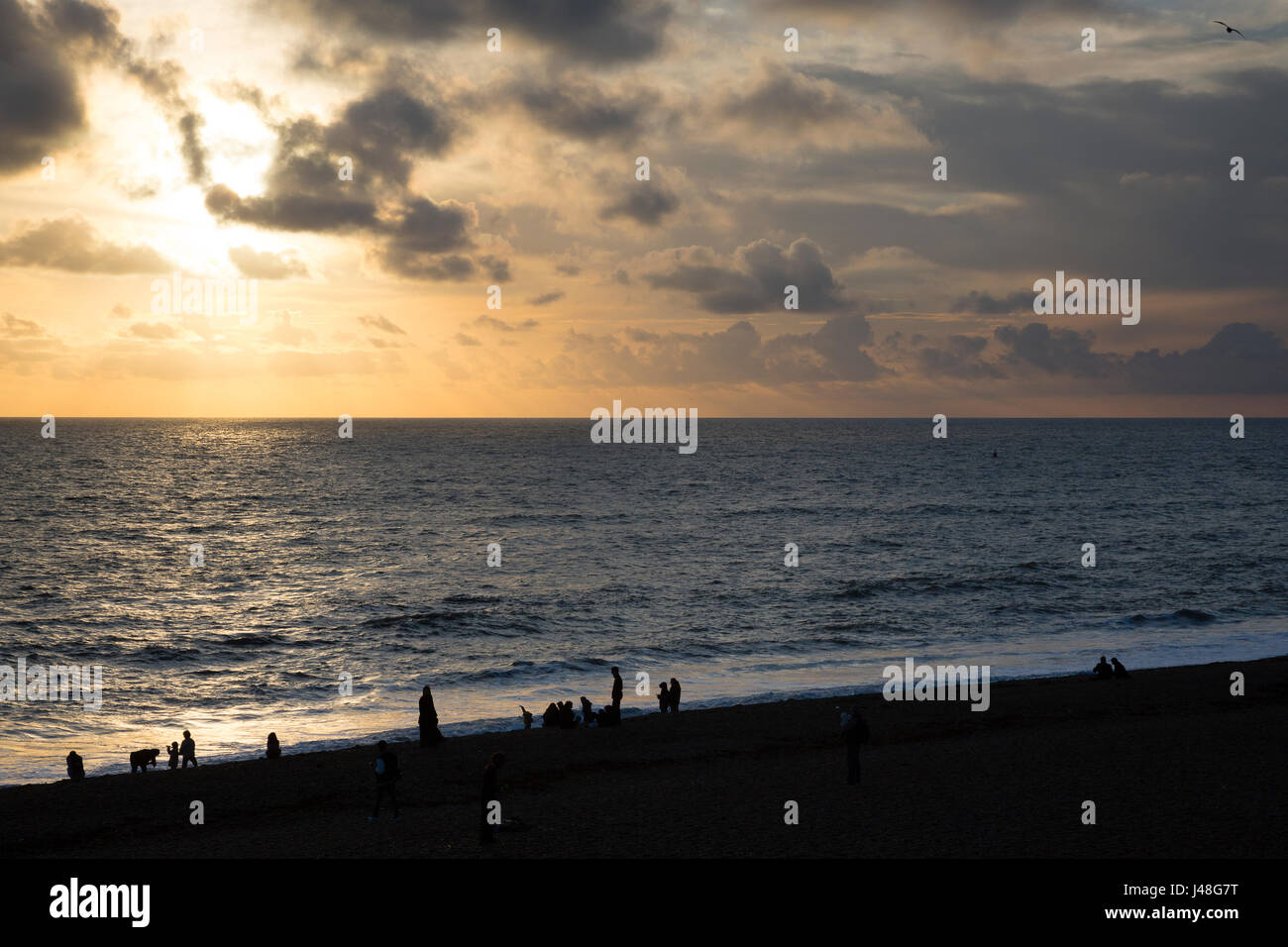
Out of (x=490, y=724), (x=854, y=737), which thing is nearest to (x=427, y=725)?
(x=490, y=724)

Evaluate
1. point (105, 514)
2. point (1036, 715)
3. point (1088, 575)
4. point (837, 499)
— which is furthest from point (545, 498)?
point (1036, 715)

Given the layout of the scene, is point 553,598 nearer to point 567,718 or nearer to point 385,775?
point 567,718

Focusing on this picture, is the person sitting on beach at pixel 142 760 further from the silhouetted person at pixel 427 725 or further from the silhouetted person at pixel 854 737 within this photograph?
the silhouetted person at pixel 854 737

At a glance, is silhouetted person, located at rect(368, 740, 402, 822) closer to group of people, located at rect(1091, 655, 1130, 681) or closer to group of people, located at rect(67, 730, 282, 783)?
group of people, located at rect(67, 730, 282, 783)

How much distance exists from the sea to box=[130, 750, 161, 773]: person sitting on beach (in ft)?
8.63

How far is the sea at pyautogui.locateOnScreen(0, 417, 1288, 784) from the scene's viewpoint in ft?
120

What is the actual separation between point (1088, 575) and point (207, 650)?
170 feet

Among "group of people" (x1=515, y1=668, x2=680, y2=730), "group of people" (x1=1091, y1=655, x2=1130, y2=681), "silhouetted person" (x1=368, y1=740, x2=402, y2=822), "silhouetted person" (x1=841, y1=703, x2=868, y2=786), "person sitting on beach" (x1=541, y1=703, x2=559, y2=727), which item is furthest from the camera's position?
"group of people" (x1=1091, y1=655, x2=1130, y2=681)

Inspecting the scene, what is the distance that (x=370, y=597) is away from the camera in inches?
2208

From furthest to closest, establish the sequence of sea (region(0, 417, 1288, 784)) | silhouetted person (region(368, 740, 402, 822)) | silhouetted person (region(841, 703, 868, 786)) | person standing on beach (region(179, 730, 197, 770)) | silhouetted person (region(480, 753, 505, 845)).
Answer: sea (region(0, 417, 1288, 784)), person standing on beach (region(179, 730, 197, 770)), silhouetted person (region(841, 703, 868, 786)), silhouetted person (region(368, 740, 402, 822)), silhouetted person (region(480, 753, 505, 845))

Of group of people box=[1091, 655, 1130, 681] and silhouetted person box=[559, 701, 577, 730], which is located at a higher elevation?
group of people box=[1091, 655, 1130, 681]

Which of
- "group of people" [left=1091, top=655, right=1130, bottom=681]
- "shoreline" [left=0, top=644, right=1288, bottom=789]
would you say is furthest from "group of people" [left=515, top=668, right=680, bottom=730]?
"group of people" [left=1091, top=655, right=1130, bottom=681]

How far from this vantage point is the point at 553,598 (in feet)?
180

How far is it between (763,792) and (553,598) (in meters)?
34.3
